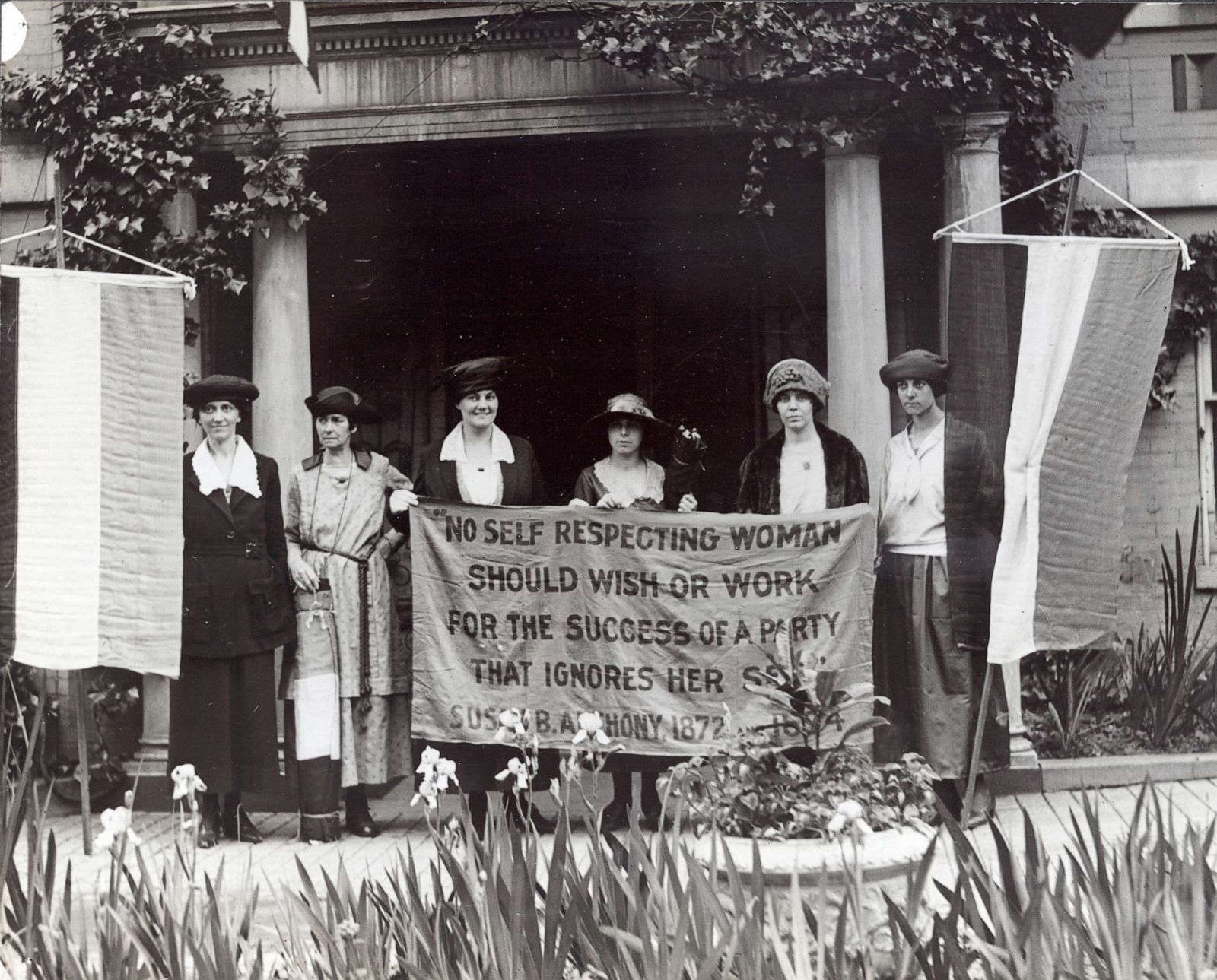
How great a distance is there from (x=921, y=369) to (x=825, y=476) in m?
0.57

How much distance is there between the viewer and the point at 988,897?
2.98 metres

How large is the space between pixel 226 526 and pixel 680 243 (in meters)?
2.38

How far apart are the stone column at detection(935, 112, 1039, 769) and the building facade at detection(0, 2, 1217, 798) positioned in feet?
0.04

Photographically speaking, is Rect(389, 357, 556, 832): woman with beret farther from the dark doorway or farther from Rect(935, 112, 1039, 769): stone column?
Rect(935, 112, 1039, 769): stone column

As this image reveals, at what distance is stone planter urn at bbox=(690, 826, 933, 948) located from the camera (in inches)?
128

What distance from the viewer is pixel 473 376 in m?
5.30

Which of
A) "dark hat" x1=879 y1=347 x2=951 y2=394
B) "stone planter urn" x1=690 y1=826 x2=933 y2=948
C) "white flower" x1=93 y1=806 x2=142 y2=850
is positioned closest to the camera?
"white flower" x1=93 y1=806 x2=142 y2=850

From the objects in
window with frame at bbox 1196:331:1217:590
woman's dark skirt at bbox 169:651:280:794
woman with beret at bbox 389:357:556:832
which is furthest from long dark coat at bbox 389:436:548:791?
window with frame at bbox 1196:331:1217:590

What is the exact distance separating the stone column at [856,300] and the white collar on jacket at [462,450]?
4.51ft

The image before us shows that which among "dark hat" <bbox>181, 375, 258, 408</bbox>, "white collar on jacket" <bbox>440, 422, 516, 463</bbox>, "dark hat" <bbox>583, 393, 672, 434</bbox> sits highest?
"dark hat" <bbox>181, 375, 258, 408</bbox>

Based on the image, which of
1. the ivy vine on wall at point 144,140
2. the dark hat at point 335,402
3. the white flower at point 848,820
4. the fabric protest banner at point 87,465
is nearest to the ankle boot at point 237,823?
the fabric protest banner at point 87,465

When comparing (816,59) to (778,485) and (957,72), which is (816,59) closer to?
(957,72)

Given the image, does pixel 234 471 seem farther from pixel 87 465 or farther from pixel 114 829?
pixel 114 829

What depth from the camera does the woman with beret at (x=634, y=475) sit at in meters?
5.27
